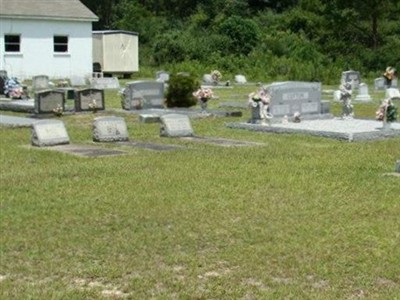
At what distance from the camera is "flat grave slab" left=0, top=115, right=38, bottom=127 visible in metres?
20.3

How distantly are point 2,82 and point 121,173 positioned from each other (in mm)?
18389

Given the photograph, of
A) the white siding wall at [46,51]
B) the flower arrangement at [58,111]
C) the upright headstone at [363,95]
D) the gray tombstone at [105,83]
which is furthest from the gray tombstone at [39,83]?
the upright headstone at [363,95]

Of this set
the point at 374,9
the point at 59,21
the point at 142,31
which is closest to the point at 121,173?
the point at 59,21

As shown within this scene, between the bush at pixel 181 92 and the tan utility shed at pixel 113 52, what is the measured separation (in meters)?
19.9

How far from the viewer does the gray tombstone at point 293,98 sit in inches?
825

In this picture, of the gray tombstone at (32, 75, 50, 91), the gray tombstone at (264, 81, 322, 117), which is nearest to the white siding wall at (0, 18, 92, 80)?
the gray tombstone at (32, 75, 50, 91)

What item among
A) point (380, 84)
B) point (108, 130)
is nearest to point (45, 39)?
point (380, 84)

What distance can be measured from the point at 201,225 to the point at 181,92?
52.2ft

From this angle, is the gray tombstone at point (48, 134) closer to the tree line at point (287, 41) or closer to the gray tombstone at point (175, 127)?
the gray tombstone at point (175, 127)

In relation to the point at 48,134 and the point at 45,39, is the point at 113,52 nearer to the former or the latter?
the point at 45,39

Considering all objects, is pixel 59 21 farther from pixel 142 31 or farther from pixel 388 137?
pixel 388 137

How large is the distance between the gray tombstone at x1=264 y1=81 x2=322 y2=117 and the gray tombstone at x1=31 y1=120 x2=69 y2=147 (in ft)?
20.0

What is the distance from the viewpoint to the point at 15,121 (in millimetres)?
21250

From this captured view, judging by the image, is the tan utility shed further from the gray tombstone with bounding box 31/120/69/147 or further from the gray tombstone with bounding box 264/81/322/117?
the gray tombstone with bounding box 31/120/69/147
